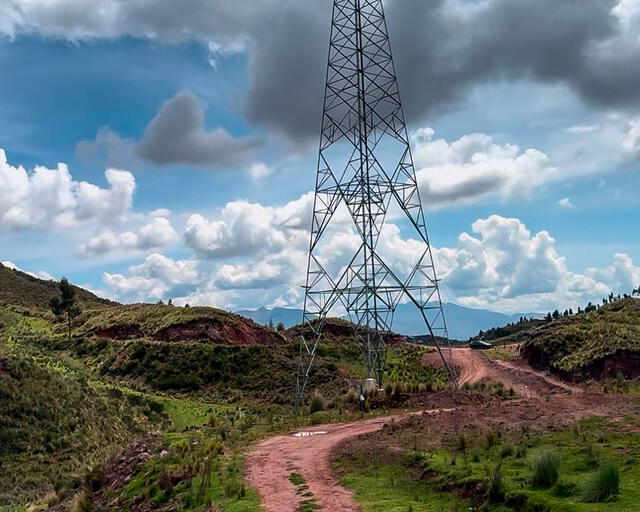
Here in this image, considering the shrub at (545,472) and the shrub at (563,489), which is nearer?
the shrub at (563,489)

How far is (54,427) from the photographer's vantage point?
31234 mm

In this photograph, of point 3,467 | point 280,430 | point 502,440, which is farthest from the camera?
point 3,467

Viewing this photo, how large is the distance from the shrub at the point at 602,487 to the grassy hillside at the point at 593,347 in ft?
111

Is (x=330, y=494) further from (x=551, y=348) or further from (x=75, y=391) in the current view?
(x=551, y=348)

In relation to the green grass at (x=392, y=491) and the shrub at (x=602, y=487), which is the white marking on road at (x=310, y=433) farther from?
the shrub at (x=602, y=487)

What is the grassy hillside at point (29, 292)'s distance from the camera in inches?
3870

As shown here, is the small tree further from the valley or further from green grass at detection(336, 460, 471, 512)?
green grass at detection(336, 460, 471, 512)

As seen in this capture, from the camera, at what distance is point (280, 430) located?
25438mm

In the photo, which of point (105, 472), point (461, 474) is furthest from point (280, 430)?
point (461, 474)

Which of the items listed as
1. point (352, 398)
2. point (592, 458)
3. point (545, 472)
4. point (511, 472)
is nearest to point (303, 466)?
point (511, 472)

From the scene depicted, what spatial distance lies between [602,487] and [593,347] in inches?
1520

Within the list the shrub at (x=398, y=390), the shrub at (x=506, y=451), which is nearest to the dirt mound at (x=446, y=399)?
the shrub at (x=398, y=390)

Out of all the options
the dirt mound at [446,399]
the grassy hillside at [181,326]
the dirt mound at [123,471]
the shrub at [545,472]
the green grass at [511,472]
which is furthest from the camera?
the grassy hillside at [181,326]

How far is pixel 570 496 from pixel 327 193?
21698 mm
